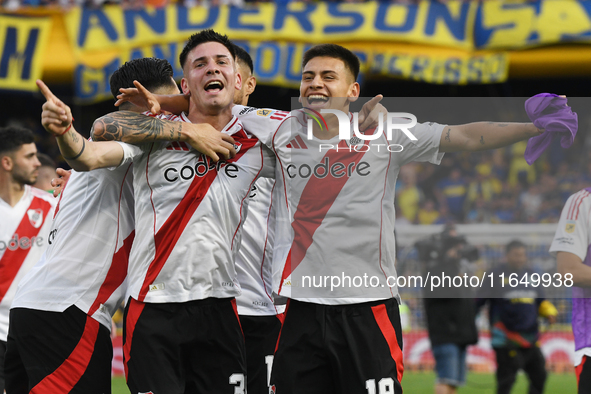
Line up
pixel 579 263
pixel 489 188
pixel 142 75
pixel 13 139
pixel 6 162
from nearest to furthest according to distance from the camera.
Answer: pixel 142 75 < pixel 579 263 < pixel 6 162 < pixel 13 139 < pixel 489 188

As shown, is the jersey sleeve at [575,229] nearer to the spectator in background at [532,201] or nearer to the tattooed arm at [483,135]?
the tattooed arm at [483,135]

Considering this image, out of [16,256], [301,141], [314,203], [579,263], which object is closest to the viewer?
[314,203]

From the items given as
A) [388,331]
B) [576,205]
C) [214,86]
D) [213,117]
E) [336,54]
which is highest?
[336,54]

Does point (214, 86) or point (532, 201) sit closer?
point (214, 86)

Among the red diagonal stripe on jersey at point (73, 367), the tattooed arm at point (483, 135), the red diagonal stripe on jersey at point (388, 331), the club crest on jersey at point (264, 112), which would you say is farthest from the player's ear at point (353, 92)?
the red diagonal stripe on jersey at point (73, 367)

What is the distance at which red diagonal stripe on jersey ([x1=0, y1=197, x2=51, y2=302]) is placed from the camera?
19.5ft

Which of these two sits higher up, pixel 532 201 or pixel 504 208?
pixel 504 208

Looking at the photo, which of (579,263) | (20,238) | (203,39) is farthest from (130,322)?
(20,238)

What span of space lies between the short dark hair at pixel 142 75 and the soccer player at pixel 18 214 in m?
2.29

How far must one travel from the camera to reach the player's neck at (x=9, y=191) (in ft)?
20.5

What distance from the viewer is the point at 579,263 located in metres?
4.50

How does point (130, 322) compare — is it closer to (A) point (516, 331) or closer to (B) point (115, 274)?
(B) point (115, 274)

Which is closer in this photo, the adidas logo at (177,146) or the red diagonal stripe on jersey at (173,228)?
the red diagonal stripe on jersey at (173,228)

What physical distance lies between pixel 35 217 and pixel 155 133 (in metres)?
3.03
